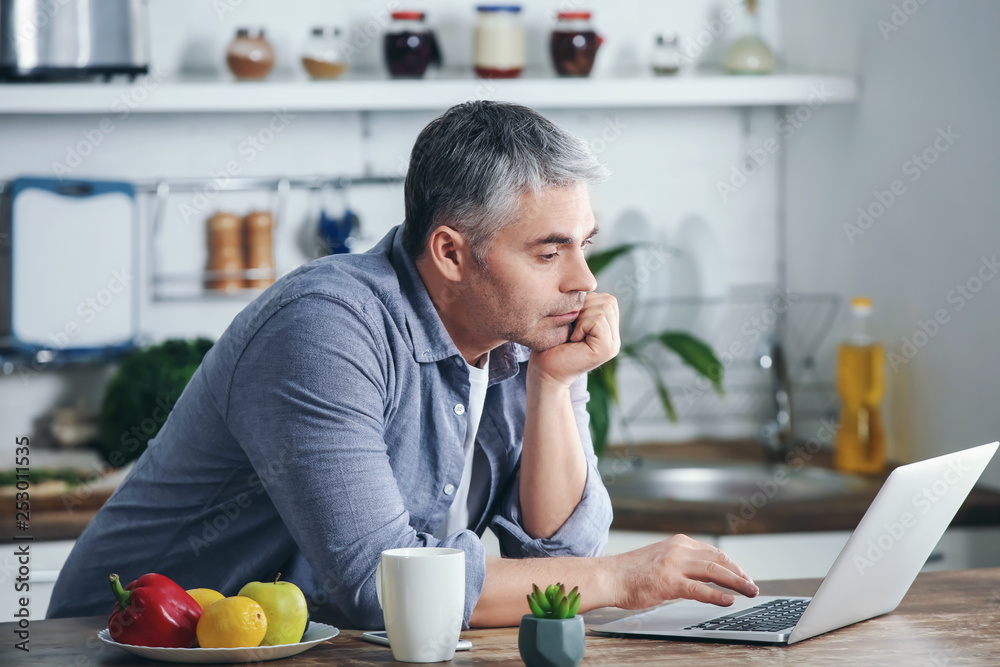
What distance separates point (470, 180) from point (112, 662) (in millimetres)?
607

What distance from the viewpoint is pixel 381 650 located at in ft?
3.40

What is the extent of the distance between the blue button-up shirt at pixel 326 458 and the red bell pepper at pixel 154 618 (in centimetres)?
16

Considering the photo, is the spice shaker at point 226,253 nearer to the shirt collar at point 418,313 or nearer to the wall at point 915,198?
the shirt collar at point 418,313

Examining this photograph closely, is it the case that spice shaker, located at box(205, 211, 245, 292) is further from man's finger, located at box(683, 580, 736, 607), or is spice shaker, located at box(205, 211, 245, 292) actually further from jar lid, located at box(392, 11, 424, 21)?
man's finger, located at box(683, 580, 736, 607)

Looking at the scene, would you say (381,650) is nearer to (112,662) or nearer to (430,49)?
(112,662)

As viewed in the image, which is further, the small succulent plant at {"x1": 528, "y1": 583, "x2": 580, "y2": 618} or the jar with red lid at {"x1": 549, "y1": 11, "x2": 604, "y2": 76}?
the jar with red lid at {"x1": 549, "y1": 11, "x2": 604, "y2": 76}

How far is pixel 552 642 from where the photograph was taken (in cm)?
91

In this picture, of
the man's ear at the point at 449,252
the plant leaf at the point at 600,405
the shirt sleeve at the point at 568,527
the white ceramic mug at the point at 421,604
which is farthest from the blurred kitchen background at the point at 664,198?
the white ceramic mug at the point at 421,604

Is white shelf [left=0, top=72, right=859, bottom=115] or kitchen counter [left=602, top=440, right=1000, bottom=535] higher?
white shelf [left=0, top=72, right=859, bottom=115]

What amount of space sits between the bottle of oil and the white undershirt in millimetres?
1149

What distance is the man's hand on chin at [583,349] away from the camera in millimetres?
1366

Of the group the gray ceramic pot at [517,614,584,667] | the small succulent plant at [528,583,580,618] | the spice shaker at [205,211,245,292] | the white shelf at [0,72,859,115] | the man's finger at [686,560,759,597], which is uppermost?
the white shelf at [0,72,859,115]

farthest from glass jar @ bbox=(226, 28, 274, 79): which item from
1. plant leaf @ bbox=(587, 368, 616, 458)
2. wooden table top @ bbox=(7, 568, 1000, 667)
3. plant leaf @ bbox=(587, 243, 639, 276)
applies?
wooden table top @ bbox=(7, 568, 1000, 667)

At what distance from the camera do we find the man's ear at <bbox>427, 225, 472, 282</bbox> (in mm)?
1269
